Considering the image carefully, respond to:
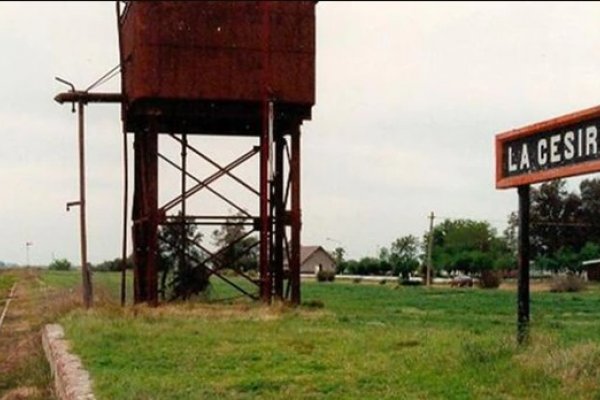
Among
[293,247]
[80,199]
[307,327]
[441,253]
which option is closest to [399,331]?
[307,327]

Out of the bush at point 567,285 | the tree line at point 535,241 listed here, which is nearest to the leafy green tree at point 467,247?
the tree line at point 535,241

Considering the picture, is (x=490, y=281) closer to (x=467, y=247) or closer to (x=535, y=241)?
(x=535, y=241)

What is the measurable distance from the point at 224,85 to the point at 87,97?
4.10m

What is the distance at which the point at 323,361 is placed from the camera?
41.1ft

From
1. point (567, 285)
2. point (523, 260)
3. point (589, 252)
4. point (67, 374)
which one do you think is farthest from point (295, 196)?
point (589, 252)

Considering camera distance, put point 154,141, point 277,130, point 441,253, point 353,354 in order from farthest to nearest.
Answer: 1. point 441,253
2. point 277,130
3. point 154,141
4. point 353,354

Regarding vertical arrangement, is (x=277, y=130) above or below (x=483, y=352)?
above

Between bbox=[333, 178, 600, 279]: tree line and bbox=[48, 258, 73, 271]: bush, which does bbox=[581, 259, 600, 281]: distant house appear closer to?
bbox=[333, 178, 600, 279]: tree line

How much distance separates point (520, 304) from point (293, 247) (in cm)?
1256

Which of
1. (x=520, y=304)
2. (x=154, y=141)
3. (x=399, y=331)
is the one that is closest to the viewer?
(x=520, y=304)

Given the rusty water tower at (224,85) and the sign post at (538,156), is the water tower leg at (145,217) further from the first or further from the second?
the sign post at (538,156)

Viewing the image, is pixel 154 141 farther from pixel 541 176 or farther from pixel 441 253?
pixel 441 253

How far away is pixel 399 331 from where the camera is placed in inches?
665

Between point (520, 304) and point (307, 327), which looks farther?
point (307, 327)
